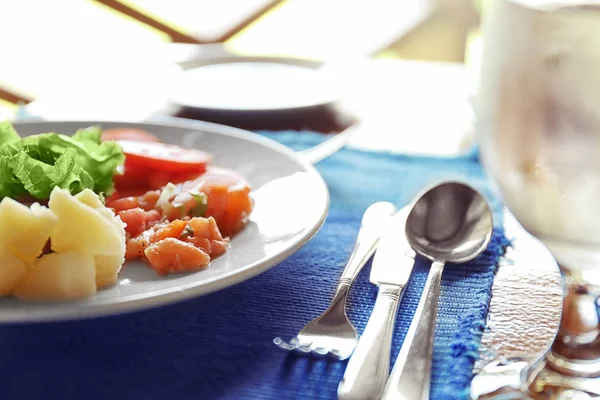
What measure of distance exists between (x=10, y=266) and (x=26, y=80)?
2720 mm

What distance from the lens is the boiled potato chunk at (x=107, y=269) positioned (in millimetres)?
642

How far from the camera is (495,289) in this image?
2.48ft

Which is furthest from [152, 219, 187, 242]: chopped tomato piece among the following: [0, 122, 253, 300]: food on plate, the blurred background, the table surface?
the blurred background

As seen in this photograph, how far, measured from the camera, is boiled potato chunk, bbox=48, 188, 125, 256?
62 centimetres

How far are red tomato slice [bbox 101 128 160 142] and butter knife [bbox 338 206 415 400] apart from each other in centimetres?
39

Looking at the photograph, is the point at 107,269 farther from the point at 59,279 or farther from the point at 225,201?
the point at 225,201

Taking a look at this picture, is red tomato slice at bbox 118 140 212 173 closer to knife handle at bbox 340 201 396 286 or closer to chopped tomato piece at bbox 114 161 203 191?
chopped tomato piece at bbox 114 161 203 191

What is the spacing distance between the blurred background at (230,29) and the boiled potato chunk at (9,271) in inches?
79.4

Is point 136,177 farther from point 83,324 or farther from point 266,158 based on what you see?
point 83,324

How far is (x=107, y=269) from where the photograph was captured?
647 millimetres

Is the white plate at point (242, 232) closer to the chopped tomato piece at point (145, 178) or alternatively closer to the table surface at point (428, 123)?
the chopped tomato piece at point (145, 178)

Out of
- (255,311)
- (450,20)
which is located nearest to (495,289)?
(255,311)

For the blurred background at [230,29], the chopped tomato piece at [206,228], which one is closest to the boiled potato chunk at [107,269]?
the chopped tomato piece at [206,228]

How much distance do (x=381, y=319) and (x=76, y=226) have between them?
A: 28 cm
